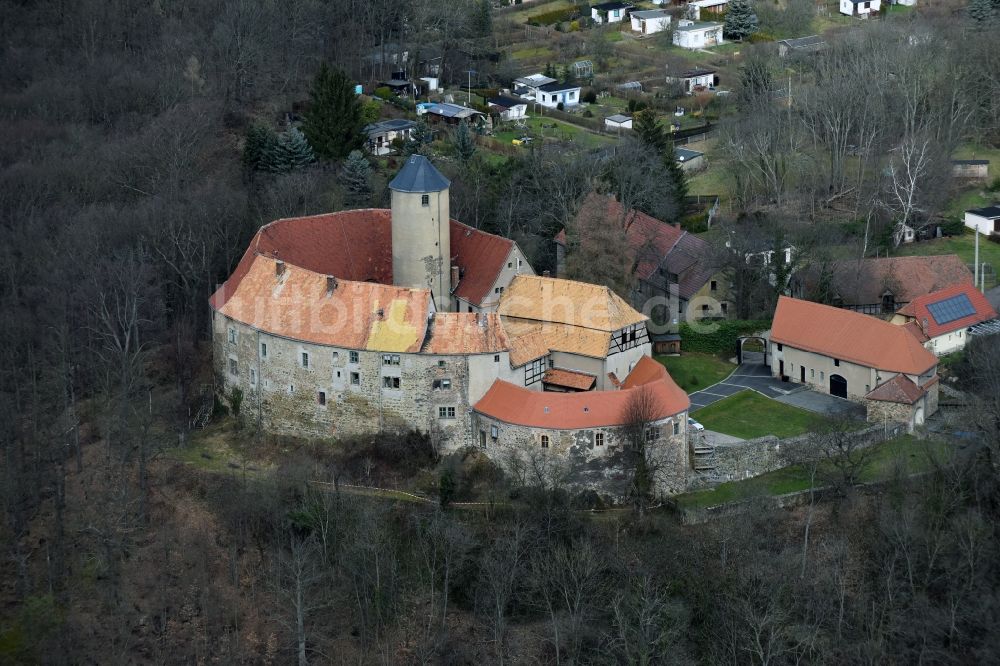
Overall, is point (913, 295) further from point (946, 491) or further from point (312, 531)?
point (312, 531)

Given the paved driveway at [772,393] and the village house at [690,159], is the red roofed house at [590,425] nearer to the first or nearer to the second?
the paved driveway at [772,393]

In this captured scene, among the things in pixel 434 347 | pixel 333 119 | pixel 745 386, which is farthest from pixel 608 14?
pixel 434 347

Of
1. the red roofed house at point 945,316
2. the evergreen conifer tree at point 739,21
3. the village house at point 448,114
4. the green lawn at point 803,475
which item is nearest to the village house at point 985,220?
the red roofed house at point 945,316

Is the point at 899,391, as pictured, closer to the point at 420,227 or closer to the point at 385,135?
the point at 420,227

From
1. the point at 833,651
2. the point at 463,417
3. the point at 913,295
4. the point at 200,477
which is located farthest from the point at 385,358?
the point at 913,295

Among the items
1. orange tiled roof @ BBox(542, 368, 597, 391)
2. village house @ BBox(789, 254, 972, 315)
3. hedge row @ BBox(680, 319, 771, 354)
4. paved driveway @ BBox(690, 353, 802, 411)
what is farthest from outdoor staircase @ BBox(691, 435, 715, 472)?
village house @ BBox(789, 254, 972, 315)

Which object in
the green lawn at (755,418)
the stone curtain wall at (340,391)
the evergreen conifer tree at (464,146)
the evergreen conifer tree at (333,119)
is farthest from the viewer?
the evergreen conifer tree at (333,119)
